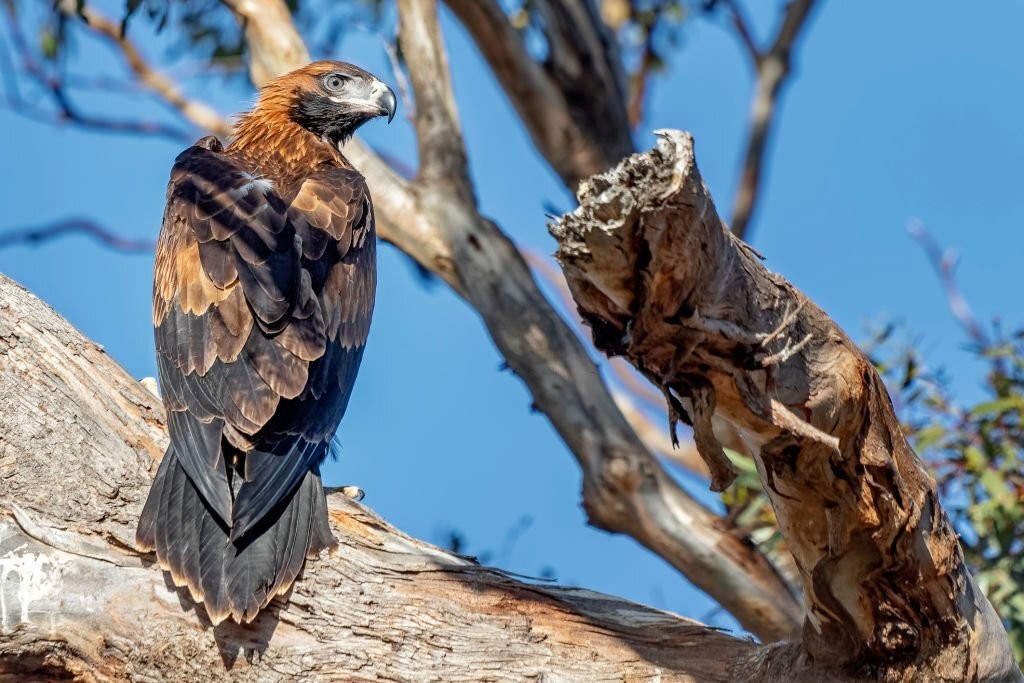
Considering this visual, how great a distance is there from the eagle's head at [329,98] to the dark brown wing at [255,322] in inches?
45.6

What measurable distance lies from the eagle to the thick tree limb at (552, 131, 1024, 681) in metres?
Result: 1.10

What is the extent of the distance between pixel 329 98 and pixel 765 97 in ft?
12.5

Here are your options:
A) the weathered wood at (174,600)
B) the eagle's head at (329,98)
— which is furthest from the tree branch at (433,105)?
the weathered wood at (174,600)

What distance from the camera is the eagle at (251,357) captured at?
3154mm

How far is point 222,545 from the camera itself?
314 centimetres

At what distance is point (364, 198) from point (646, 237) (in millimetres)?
2486

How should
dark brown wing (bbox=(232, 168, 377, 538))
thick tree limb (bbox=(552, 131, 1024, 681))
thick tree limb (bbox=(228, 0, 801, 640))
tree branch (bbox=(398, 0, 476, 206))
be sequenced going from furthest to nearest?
1. tree branch (bbox=(398, 0, 476, 206))
2. thick tree limb (bbox=(228, 0, 801, 640))
3. dark brown wing (bbox=(232, 168, 377, 538))
4. thick tree limb (bbox=(552, 131, 1024, 681))

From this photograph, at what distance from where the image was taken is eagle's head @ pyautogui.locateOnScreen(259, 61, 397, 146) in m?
5.84

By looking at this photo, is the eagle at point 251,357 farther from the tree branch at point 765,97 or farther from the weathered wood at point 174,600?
the tree branch at point 765,97

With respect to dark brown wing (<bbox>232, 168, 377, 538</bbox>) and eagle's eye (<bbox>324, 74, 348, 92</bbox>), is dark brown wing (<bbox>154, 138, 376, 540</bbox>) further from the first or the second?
eagle's eye (<bbox>324, 74, 348, 92</bbox>)

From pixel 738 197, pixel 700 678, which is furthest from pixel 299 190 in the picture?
pixel 738 197

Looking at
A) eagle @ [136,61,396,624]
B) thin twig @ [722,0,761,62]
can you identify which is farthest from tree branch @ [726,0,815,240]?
eagle @ [136,61,396,624]

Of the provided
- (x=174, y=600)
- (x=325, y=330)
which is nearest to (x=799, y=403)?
(x=174, y=600)

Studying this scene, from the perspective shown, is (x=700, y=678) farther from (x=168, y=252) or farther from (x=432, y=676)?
(x=168, y=252)
